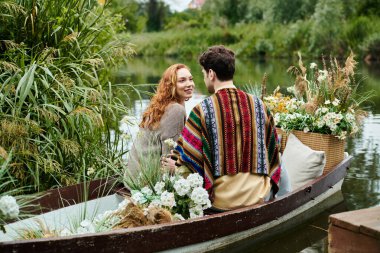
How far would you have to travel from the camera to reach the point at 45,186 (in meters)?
5.34

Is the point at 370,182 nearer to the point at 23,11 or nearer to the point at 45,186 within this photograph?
the point at 45,186

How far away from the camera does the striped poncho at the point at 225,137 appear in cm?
427

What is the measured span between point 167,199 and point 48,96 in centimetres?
168

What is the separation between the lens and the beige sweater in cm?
477

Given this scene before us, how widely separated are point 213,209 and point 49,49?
196 cm

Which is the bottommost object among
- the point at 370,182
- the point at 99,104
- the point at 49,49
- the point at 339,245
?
the point at 370,182

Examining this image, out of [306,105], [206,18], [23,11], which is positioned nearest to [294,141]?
[306,105]

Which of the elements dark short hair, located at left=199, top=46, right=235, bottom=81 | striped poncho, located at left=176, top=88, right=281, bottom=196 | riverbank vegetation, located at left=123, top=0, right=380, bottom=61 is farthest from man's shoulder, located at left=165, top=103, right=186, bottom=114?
riverbank vegetation, located at left=123, top=0, right=380, bottom=61

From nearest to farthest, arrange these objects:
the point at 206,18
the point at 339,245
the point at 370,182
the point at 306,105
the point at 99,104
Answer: the point at 339,245 → the point at 99,104 → the point at 306,105 → the point at 370,182 → the point at 206,18

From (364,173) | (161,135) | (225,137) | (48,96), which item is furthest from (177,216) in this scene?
(364,173)

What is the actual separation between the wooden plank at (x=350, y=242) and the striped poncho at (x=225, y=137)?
1.23m

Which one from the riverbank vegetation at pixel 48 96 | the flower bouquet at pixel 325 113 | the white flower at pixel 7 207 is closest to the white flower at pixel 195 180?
the riverbank vegetation at pixel 48 96

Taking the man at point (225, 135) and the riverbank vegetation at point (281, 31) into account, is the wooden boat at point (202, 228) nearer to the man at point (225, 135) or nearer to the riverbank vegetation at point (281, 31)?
the man at point (225, 135)

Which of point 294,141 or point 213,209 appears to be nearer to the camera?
point 213,209
